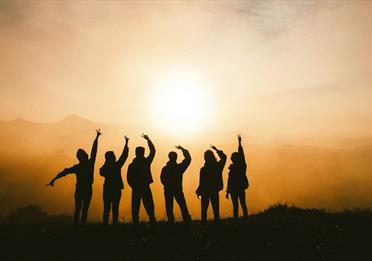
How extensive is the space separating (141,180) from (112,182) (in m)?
1.27

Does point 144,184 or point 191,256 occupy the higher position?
point 144,184

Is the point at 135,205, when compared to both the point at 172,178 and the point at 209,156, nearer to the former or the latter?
the point at 172,178

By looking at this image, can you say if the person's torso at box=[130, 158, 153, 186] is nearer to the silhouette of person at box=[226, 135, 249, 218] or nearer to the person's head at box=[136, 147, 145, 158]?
the person's head at box=[136, 147, 145, 158]

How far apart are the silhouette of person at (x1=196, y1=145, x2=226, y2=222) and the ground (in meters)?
1.82

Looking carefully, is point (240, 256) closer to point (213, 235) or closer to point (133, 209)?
point (213, 235)

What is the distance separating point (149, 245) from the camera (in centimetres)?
1282

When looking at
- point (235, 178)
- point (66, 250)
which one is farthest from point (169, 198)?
point (66, 250)

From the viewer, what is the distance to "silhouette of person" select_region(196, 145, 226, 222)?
1778cm

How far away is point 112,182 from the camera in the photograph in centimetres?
1669

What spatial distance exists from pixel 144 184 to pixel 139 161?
104 centimetres

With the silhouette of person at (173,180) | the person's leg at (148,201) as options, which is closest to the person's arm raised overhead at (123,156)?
the person's leg at (148,201)

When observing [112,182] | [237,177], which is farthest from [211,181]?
[112,182]

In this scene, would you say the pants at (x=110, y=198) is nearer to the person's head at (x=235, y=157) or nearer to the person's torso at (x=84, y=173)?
the person's torso at (x=84, y=173)

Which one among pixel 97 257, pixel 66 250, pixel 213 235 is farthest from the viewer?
pixel 213 235
